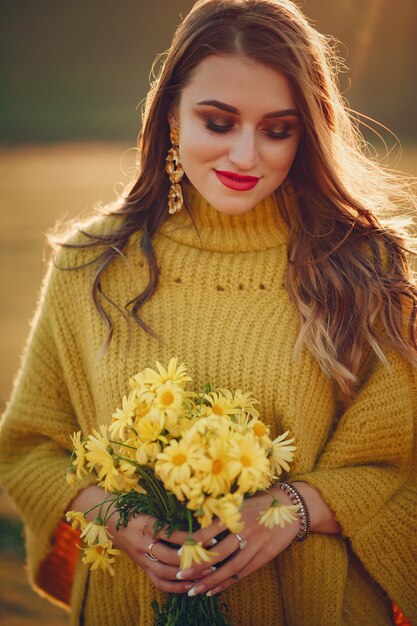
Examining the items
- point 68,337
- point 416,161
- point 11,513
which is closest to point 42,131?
point 416,161

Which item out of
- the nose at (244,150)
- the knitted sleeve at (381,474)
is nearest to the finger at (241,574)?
the knitted sleeve at (381,474)

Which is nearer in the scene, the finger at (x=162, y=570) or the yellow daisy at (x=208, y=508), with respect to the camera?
the yellow daisy at (x=208, y=508)

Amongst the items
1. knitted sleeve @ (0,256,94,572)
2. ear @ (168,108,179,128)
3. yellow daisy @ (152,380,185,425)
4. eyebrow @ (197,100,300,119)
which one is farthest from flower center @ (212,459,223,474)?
ear @ (168,108,179,128)

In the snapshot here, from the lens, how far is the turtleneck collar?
88.6 inches

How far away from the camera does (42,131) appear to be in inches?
699

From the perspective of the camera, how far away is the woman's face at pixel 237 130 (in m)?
1.97

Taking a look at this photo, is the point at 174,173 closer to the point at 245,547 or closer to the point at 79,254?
the point at 79,254

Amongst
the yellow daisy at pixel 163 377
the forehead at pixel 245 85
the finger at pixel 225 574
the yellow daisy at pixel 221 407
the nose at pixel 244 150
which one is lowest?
the finger at pixel 225 574

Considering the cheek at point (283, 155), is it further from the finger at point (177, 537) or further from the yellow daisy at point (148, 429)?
the finger at point (177, 537)

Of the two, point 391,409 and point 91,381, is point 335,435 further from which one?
point 91,381

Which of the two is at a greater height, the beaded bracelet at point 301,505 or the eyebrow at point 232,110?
the eyebrow at point 232,110

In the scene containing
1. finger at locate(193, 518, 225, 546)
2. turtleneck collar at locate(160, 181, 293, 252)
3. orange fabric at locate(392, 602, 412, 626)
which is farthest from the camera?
turtleneck collar at locate(160, 181, 293, 252)

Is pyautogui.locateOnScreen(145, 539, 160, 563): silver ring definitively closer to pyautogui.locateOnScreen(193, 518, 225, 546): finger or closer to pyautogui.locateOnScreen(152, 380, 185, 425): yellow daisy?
pyautogui.locateOnScreen(193, 518, 225, 546): finger

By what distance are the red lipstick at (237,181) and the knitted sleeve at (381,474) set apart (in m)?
0.62
